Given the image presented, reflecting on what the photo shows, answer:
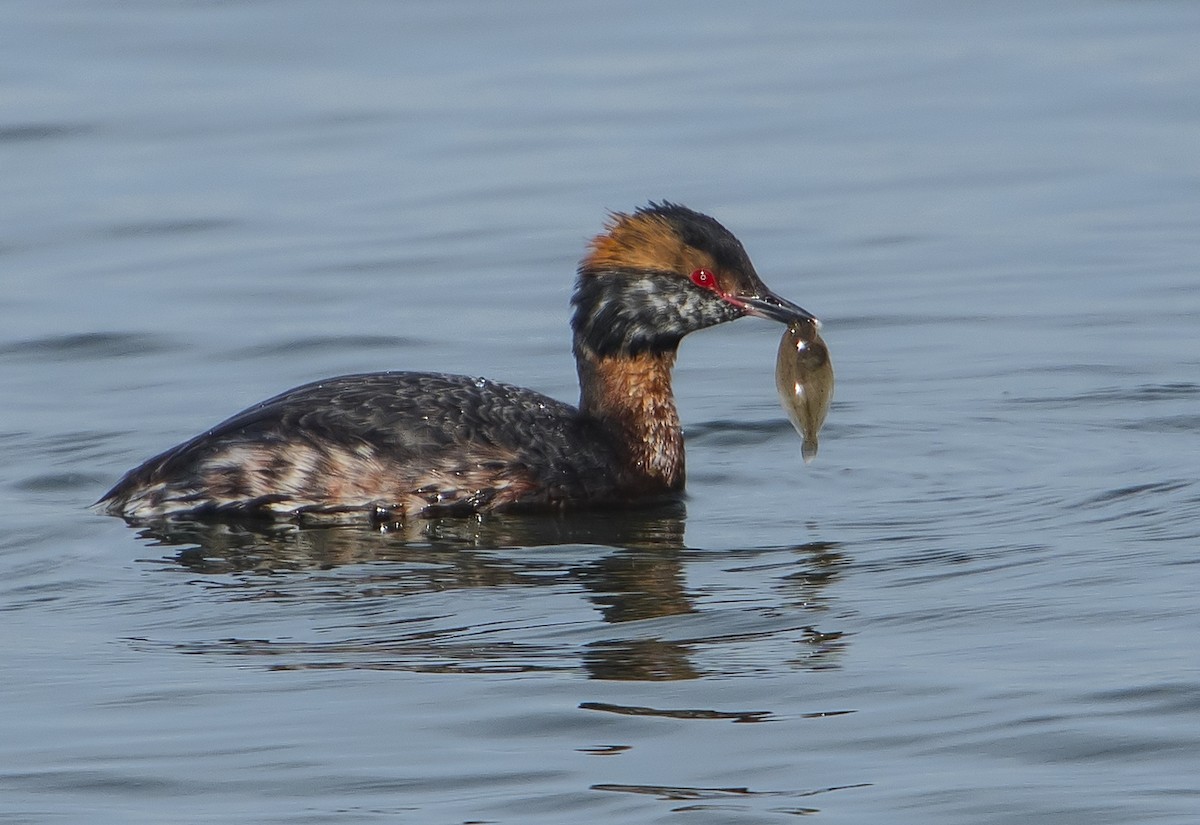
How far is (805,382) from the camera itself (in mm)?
9070

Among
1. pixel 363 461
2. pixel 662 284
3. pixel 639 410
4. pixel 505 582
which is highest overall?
pixel 662 284

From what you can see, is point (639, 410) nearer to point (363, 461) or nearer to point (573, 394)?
point (363, 461)

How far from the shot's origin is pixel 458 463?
9.07 meters

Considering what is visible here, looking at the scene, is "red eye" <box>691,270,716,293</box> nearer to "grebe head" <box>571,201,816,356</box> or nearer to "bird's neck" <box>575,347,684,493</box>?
"grebe head" <box>571,201,816,356</box>

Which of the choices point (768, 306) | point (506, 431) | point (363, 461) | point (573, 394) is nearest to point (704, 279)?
point (768, 306)

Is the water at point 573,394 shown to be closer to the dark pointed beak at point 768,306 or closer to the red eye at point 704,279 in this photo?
the dark pointed beak at point 768,306

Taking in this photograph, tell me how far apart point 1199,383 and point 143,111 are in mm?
9196

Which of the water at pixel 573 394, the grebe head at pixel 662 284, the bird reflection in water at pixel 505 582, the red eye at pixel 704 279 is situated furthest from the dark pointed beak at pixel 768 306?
the bird reflection in water at pixel 505 582

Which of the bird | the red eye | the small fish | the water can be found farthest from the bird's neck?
the small fish

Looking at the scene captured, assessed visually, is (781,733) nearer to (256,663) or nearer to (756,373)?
(256,663)

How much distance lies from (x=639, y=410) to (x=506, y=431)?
0.63m

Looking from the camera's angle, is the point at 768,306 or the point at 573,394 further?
the point at 573,394

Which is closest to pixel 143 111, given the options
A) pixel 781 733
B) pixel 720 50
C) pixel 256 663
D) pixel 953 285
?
pixel 720 50

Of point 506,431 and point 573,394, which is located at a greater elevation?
point 573,394
